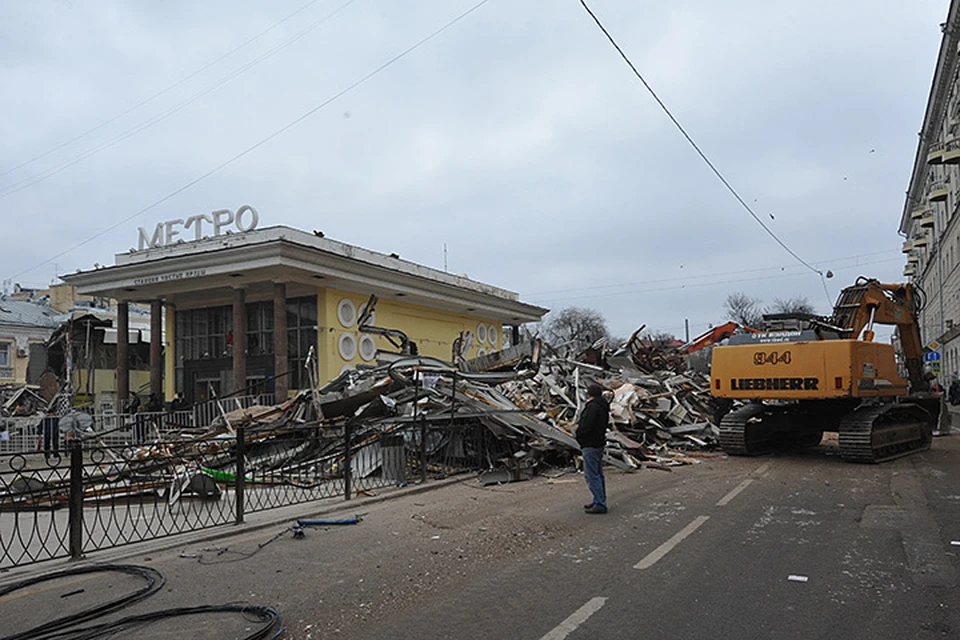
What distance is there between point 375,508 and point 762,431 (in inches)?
382

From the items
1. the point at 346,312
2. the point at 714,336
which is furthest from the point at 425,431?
the point at 346,312

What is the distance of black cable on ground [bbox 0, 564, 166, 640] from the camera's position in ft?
17.8

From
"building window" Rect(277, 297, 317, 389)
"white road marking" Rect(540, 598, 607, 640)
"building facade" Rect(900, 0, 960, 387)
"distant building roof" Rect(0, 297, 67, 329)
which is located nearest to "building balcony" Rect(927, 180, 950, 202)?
"building facade" Rect(900, 0, 960, 387)

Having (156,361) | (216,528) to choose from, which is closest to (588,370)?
(216,528)

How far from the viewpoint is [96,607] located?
5.92 metres

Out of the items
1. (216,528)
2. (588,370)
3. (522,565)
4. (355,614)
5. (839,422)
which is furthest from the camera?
(588,370)

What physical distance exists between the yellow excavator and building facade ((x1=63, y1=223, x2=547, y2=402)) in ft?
43.7

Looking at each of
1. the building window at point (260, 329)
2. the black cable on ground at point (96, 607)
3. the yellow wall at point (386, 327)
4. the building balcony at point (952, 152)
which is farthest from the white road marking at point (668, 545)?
the building balcony at point (952, 152)

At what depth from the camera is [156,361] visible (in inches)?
1353

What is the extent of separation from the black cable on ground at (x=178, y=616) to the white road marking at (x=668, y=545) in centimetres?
329

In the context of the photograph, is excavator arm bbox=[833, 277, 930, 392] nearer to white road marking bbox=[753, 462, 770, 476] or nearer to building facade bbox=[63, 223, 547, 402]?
white road marking bbox=[753, 462, 770, 476]

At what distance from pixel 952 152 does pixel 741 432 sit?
27902 millimetres

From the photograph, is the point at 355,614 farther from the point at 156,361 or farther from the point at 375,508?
the point at 156,361

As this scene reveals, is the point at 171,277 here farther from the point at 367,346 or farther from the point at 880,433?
the point at 880,433
